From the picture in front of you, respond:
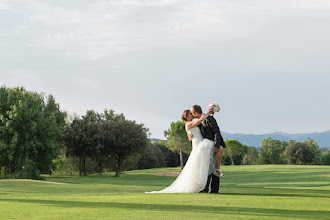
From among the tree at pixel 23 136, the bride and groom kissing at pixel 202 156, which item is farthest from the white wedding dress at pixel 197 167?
the tree at pixel 23 136

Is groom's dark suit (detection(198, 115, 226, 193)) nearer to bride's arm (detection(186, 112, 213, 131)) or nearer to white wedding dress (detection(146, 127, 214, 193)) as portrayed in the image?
white wedding dress (detection(146, 127, 214, 193))

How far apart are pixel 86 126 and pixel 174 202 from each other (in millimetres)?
56166

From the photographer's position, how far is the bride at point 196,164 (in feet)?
44.3

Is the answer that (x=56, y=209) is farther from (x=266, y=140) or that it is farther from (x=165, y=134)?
(x=266, y=140)

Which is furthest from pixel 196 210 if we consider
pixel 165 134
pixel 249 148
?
pixel 249 148

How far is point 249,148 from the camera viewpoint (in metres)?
156

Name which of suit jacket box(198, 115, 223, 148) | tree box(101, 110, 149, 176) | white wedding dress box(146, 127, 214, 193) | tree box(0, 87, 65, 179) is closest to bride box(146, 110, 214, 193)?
white wedding dress box(146, 127, 214, 193)

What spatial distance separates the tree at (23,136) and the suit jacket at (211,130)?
42.8 meters

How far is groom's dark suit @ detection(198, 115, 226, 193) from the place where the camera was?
13.7 m

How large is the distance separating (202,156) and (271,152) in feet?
398

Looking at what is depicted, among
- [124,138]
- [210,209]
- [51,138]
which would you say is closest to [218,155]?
[210,209]

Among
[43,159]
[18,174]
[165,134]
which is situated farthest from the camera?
[165,134]

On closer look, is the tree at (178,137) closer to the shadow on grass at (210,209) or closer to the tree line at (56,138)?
the tree line at (56,138)

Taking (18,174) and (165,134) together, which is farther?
(165,134)
